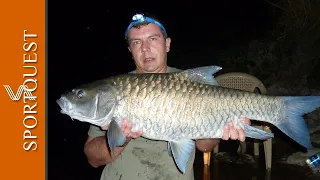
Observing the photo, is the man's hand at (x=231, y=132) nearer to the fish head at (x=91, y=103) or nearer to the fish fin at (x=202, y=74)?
the fish fin at (x=202, y=74)

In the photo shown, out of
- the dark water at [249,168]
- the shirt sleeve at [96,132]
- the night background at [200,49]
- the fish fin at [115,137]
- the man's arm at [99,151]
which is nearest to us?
the fish fin at [115,137]

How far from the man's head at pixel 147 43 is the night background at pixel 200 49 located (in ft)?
0.73

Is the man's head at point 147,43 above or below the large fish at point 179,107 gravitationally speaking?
above

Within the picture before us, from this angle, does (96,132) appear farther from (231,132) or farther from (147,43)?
(231,132)

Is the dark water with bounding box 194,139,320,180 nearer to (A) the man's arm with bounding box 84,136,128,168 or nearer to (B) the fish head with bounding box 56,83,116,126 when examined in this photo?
(A) the man's arm with bounding box 84,136,128,168

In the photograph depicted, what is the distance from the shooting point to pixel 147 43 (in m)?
2.69

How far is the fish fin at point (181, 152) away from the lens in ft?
7.73

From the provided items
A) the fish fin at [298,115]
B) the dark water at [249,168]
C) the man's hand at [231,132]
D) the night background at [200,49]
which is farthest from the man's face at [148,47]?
the dark water at [249,168]

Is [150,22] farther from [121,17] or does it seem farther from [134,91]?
[121,17]

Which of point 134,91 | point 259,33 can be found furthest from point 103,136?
point 259,33

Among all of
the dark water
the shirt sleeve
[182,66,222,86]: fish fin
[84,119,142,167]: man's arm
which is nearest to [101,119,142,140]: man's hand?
[84,119,142,167]: man's arm

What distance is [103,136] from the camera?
2588mm

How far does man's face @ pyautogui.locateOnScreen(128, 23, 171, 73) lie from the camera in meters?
2.67

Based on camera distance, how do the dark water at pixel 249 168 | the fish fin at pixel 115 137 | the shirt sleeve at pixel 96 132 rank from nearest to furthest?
the fish fin at pixel 115 137, the shirt sleeve at pixel 96 132, the dark water at pixel 249 168
